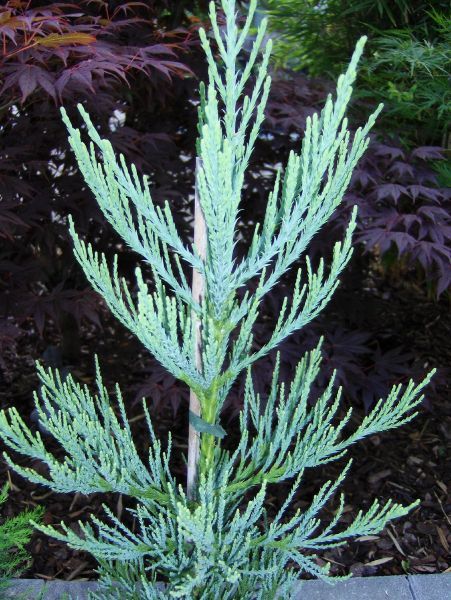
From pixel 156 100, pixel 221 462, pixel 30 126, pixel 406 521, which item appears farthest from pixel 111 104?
pixel 406 521

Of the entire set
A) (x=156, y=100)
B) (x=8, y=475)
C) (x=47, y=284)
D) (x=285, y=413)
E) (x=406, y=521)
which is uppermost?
(x=156, y=100)

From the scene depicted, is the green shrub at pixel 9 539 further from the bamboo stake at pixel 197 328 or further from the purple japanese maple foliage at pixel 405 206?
the purple japanese maple foliage at pixel 405 206

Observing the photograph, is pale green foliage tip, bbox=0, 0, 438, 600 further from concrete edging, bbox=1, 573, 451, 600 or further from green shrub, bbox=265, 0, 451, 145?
green shrub, bbox=265, 0, 451, 145

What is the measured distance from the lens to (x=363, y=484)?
2.93m

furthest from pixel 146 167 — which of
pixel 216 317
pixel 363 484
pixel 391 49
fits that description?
pixel 363 484

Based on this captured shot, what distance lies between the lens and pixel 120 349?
334 centimetres

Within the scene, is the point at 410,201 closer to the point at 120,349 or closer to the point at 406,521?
the point at 406,521

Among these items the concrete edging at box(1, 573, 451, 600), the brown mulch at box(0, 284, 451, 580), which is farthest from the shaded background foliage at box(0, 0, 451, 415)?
the concrete edging at box(1, 573, 451, 600)

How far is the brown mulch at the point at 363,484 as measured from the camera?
2545 millimetres

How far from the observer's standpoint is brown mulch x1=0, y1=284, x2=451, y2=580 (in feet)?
8.35

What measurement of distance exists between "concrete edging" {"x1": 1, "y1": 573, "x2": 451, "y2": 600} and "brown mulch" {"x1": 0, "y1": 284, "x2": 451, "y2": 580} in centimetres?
17

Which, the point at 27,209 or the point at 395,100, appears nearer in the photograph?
the point at 27,209

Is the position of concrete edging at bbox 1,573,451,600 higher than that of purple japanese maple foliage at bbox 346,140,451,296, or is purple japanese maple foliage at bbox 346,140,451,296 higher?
purple japanese maple foliage at bbox 346,140,451,296

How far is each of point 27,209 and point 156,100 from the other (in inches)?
33.4
